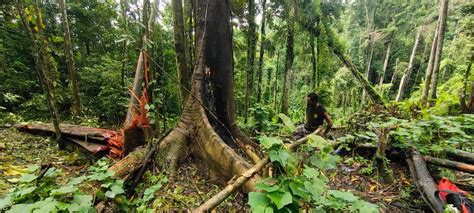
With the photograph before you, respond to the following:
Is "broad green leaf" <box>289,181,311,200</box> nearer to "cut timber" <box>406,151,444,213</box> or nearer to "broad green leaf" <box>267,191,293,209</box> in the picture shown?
"broad green leaf" <box>267,191,293,209</box>

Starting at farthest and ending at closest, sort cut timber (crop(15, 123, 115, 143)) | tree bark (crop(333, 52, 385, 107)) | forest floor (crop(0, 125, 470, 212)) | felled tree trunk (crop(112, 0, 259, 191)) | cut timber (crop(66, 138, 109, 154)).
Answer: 1. tree bark (crop(333, 52, 385, 107))
2. cut timber (crop(15, 123, 115, 143))
3. cut timber (crop(66, 138, 109, 154))
4. felled tree trunk (crop(112, 0, 259, 191))
5. forest floor (crop(0, 125, 470, 212))

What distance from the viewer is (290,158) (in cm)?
158

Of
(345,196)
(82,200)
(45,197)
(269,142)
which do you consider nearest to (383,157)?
(345,196)

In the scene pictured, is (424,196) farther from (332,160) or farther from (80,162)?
(80,162)

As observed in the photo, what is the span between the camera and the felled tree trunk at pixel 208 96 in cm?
356

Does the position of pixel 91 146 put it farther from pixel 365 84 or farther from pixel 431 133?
pixel 365 84

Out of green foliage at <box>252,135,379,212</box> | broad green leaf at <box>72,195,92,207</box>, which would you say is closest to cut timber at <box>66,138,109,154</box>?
broad green leaf at <box>72,195,92,207</box>

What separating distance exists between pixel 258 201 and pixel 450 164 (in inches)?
134

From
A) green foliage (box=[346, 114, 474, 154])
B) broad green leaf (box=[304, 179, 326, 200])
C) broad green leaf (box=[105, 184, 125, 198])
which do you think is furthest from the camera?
green foliage (box=[346, 114, 474, 154])

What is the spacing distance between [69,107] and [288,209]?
35.3ft

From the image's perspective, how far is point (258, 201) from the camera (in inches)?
56.9

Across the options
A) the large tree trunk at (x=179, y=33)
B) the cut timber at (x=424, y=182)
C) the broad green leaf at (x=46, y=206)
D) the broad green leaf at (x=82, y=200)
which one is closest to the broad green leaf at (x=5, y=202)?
the broad green leaf at (x=46, y=206)

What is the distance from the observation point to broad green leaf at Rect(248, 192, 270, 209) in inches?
55.4

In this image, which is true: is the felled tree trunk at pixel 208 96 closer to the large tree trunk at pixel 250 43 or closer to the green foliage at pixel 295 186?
the green foliage at pixel 295 186
